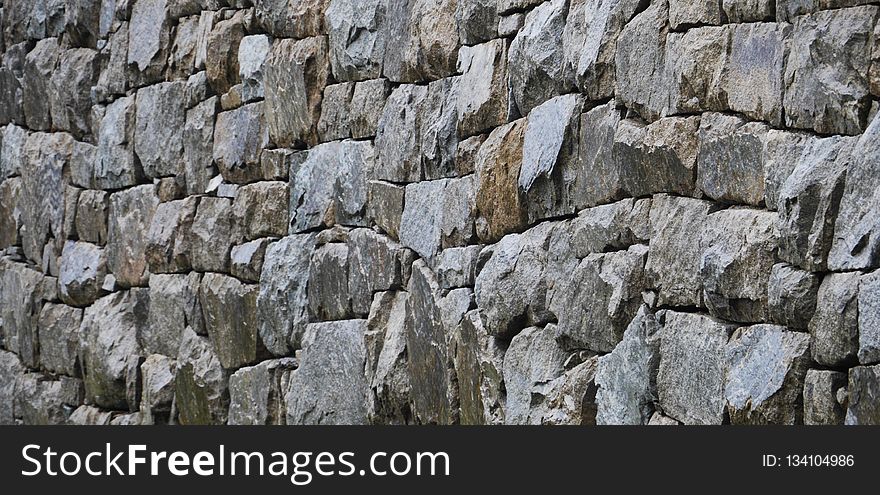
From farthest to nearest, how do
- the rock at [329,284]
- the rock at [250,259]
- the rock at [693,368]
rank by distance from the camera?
the rock at [250,259], the rock at [329,284], the rock at [693,368]

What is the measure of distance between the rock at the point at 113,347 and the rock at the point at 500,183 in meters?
4.02

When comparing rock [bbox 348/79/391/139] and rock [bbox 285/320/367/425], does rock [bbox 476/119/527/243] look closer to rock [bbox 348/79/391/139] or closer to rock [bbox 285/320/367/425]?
rock [bbox 348/79/391/139]

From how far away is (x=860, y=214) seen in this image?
3.36 m

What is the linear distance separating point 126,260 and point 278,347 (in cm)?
212

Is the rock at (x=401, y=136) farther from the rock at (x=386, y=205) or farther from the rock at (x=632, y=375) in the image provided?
the rock at (x=632, y=375)

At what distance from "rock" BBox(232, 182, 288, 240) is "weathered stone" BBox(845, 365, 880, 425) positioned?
4.18 meters

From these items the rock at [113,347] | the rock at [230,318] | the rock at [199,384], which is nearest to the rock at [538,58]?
the rock at [230,318]

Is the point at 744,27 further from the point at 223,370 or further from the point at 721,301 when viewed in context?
the point at 223,370

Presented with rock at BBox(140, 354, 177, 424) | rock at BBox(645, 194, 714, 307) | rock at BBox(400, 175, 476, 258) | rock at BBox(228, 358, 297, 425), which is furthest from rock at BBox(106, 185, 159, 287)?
rock at BBox(645, 194, 714, 307)

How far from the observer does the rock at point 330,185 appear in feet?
21.2

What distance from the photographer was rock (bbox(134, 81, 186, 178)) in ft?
27.3

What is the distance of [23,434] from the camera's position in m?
5.14

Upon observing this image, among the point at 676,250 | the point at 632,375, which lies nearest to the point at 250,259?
the point at 632,375

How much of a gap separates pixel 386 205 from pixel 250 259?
4.49ft
